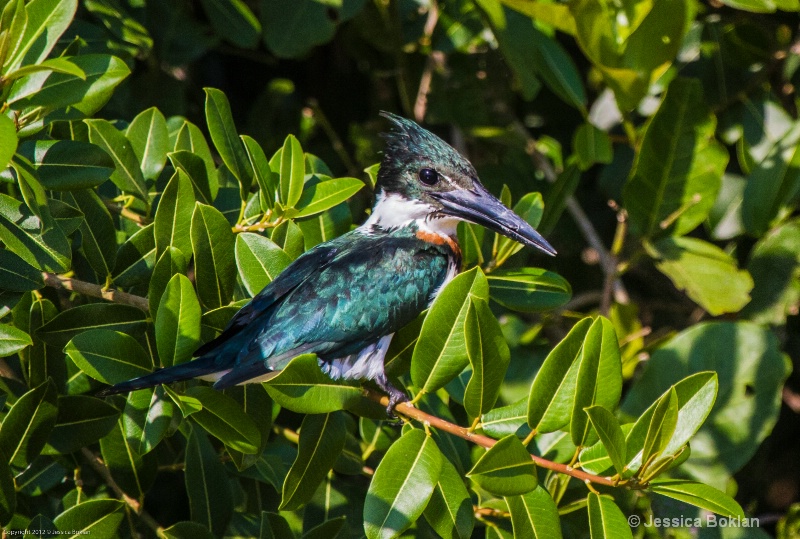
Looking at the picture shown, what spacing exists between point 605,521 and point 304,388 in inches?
28.6

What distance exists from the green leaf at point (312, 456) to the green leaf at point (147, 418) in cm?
32

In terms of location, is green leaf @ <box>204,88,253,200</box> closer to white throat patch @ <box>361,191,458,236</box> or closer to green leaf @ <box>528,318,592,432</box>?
white throat patch @ <box>361,191,458,236</box>

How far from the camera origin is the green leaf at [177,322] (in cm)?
207

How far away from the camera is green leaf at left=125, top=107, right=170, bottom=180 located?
8.89 feet

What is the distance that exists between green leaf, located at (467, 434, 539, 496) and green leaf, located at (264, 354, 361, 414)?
35cm

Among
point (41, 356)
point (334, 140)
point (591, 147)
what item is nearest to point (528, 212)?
point (591, 147)

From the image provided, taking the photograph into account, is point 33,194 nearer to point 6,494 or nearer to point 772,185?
point 6,494

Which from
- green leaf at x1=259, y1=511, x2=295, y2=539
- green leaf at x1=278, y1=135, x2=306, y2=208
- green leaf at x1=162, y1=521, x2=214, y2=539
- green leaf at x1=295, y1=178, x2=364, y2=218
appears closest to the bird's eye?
green leaf at x1=295, y1=178, x2=364, y2=218

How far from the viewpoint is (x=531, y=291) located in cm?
263

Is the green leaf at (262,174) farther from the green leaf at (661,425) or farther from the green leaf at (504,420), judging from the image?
the green leaf at (661,425)

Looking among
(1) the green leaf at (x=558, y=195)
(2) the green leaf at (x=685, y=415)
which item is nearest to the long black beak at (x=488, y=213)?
(1) the green leaf at (x=558, y=195)

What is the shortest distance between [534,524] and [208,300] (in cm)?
100

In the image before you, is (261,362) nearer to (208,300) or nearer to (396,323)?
(208,300)

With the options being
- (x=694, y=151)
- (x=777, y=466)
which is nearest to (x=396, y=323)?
(x=694, y=151)
